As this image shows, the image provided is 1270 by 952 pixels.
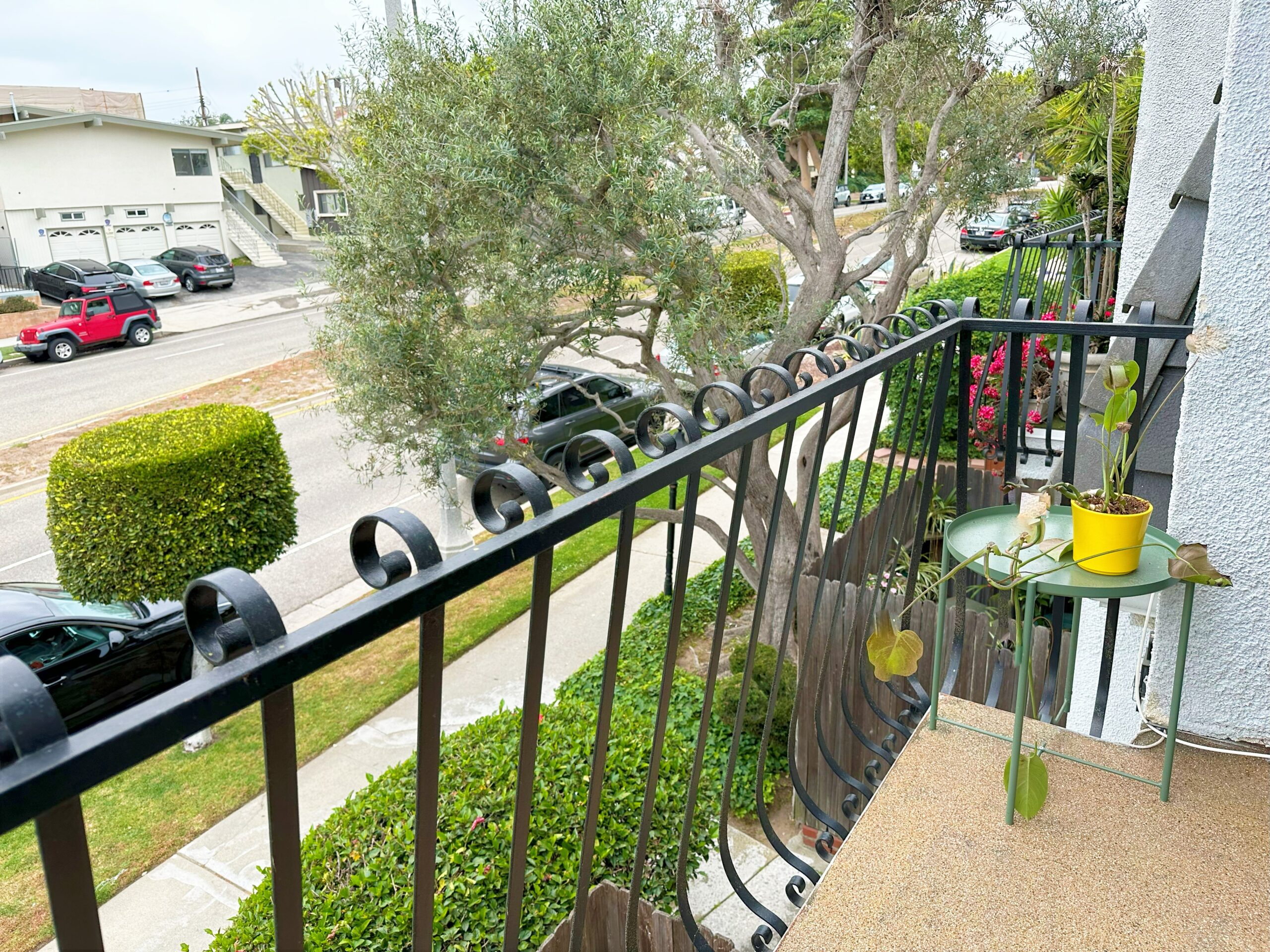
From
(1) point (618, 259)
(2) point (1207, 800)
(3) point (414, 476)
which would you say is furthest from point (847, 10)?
(3) point (414, 476)

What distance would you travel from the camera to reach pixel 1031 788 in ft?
6.40

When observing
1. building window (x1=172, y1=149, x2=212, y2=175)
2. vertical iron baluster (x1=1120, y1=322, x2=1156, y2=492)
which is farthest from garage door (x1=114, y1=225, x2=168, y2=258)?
vertical iron baluster (x1=1120, y1=322, x2=1156, y2=492)

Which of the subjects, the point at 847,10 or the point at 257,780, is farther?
the point at 847,10

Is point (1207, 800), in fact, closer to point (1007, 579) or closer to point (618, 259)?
point (1007, 579)

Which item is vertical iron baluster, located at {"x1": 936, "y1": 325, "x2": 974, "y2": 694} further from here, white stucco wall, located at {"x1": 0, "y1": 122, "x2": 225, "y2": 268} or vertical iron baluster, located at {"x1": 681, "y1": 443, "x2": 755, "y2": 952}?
white stucco wall, located at {"x1": 0, "y1": 122, "x2": 225, "y2": 268}

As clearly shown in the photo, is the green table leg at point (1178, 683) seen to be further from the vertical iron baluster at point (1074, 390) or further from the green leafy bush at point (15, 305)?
the green leafy bush at point (15, 305)

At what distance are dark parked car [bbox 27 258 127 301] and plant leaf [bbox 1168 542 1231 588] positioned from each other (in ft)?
88.7

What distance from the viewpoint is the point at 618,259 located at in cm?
657

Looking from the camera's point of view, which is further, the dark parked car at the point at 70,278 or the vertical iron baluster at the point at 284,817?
the dark parked car at the point at 70,278

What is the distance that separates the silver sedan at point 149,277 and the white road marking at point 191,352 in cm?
563

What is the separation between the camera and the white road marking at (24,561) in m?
10.0

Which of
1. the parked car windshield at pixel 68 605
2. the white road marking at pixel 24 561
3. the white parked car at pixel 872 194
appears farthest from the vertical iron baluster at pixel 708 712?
the white parked car at pixel 872 194

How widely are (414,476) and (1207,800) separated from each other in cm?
1180

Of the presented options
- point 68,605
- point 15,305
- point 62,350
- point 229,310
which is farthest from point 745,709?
point 15,305
